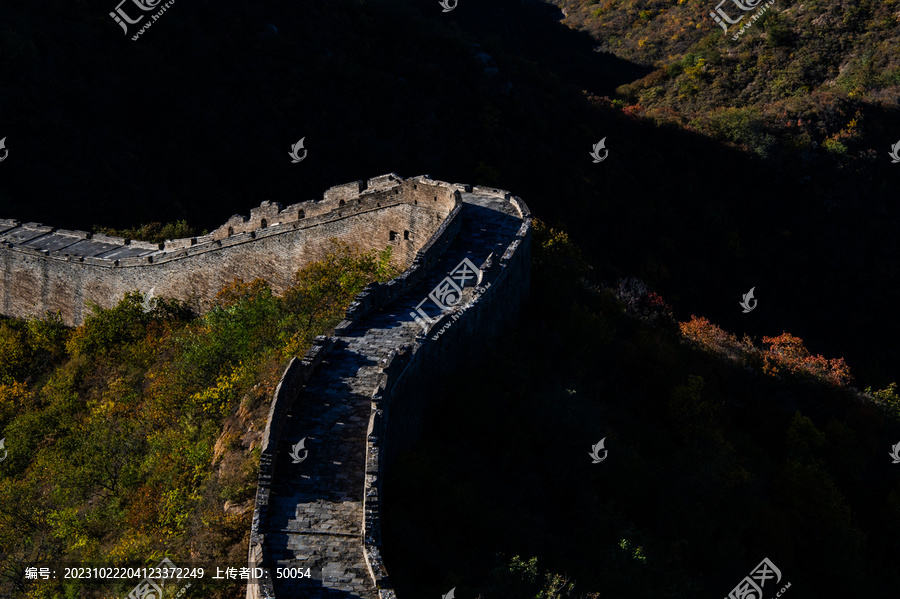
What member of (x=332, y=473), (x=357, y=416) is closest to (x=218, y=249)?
(x=357, y=416)

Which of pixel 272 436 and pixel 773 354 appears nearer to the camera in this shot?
pixel 272 436

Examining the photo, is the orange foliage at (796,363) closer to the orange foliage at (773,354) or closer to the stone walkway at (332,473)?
the orange foliage at (773,354)

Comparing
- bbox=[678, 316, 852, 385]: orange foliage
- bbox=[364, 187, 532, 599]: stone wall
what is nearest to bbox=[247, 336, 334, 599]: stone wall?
bbox=[364, 187, 532, 599]: stone wall

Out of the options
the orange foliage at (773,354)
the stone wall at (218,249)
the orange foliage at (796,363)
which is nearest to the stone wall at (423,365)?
the stone wall at (218,249)

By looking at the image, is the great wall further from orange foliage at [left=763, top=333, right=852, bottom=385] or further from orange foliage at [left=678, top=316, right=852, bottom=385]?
orange foliage at [left=763, top=333, right=852, bottom=385]

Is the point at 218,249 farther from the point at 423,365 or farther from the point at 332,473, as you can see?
the point at 332,473

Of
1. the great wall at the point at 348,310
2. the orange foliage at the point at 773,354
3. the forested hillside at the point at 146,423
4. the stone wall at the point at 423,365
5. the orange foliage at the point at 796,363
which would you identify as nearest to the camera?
the great wall at the point at 348,310
